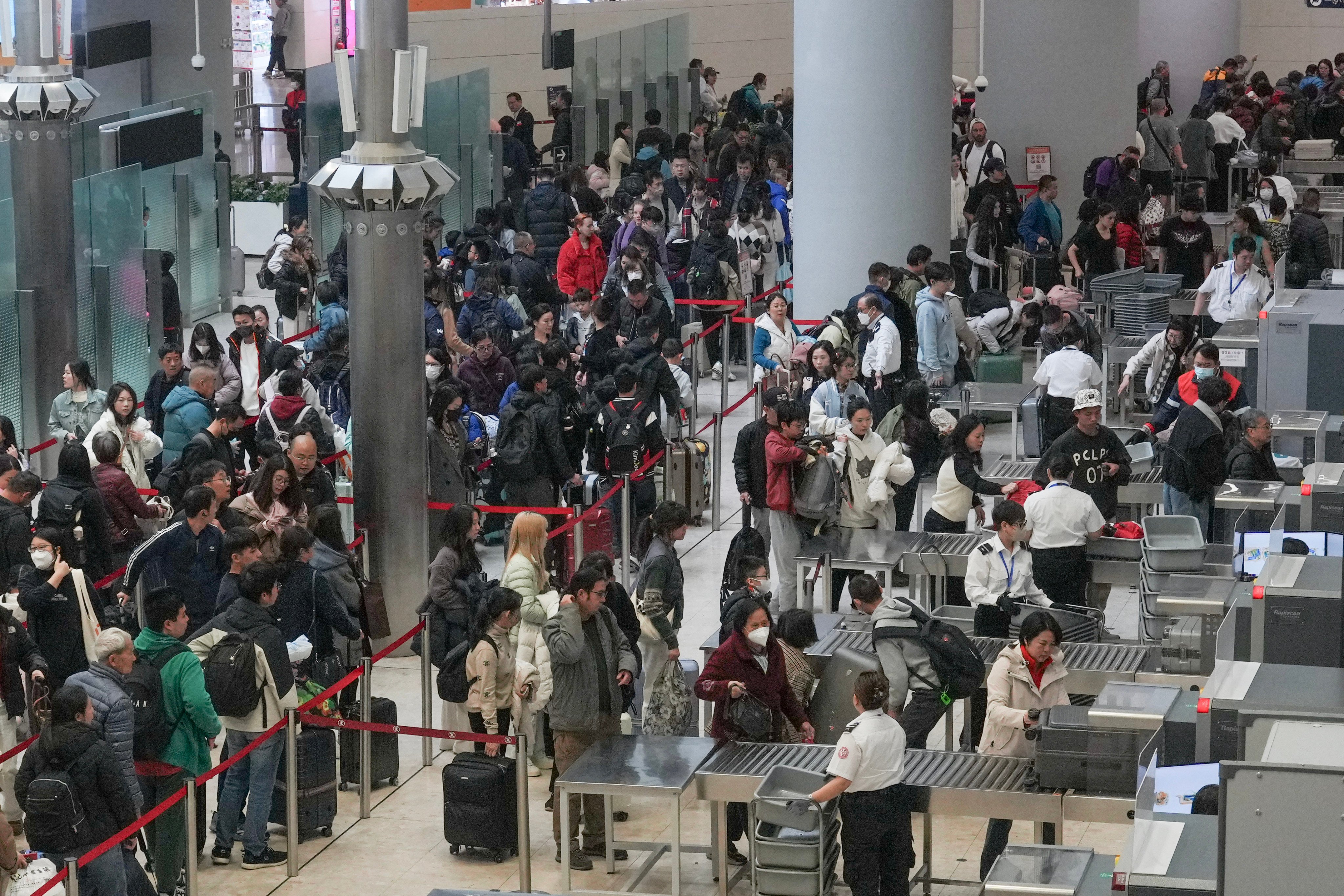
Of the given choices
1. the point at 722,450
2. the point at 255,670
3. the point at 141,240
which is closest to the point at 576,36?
the point at 141,240

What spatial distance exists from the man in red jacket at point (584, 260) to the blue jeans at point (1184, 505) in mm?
6279

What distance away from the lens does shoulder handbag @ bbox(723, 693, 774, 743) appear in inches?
328

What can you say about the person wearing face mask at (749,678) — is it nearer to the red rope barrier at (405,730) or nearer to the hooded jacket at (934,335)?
the red rope barrier at (405,730)

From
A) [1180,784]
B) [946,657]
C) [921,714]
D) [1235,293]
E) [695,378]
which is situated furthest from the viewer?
[695,378]

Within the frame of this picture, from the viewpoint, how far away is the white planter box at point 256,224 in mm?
22906

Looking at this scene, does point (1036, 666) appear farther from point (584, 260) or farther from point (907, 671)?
point (584, 260)

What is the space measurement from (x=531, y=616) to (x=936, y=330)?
590 centimetres

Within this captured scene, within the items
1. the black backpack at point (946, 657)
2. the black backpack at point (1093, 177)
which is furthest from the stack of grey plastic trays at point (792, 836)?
the black backpack at point (1093, 177)

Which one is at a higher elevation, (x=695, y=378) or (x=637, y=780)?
(x=695, y=378)

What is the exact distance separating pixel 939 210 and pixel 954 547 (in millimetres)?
6104

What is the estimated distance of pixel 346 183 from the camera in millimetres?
10586

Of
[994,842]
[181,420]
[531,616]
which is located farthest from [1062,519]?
[181,420]

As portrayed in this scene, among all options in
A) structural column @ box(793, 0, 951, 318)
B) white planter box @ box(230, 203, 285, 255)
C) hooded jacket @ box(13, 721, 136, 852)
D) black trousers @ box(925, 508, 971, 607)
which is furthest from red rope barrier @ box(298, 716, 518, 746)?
white planter box @ box(230, 203, 285, 255)

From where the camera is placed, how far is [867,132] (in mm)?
16016
